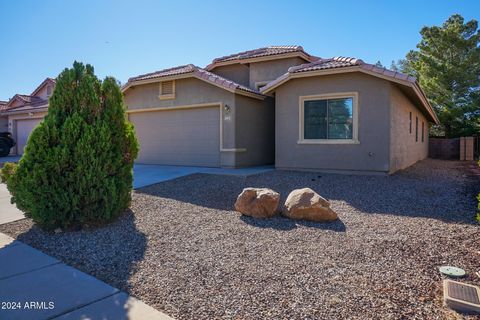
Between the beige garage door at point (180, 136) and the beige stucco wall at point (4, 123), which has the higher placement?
the beige stucco wall at point (4, 123)

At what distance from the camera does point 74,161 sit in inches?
207

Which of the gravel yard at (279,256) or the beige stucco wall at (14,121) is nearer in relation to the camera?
the gravel yard at (279,256)

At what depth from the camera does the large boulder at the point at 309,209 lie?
564 cm

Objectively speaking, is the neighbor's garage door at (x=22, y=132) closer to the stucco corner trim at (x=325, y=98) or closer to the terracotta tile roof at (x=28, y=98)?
the terracotta tile roof at (x=28, y=98)

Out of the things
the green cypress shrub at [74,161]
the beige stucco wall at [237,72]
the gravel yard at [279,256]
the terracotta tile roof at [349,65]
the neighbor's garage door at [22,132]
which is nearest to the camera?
the gravel yard at [279,256]

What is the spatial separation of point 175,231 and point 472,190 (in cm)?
819

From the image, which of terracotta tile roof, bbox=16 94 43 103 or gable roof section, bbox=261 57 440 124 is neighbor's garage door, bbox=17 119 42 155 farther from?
gable roof section, bbox=261 57 440 124

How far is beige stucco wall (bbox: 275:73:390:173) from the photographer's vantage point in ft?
32.2

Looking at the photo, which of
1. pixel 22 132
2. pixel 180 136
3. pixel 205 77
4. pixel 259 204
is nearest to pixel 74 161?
pixel 259 204

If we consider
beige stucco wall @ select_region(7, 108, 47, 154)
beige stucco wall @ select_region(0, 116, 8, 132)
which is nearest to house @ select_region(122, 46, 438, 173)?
beige stucco wall @ select_region(7, 108, 47, 154)

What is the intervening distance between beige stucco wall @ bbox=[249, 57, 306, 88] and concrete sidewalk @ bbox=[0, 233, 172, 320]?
12047 mm

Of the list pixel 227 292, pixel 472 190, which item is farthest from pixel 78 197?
pixel 472 190

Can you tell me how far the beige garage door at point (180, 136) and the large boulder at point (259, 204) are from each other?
6.30 m

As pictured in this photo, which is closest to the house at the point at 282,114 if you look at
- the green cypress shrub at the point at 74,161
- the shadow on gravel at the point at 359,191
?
the shadow on gravel at the point at 359,191
